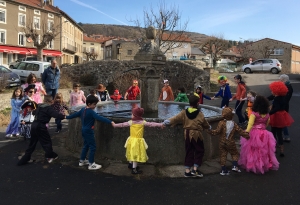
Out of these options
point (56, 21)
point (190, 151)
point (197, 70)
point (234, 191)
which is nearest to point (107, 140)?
point (190, 151)

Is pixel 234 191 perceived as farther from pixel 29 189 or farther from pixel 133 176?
pixel 29 189

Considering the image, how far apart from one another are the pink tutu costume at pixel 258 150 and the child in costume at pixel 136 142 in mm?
1894

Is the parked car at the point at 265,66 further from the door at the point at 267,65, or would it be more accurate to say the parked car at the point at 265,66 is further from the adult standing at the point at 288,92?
the adult standing at the point at 288,92

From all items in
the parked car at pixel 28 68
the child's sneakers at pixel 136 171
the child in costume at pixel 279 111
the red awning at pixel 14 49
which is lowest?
the child's sneakers at pixel 136 171

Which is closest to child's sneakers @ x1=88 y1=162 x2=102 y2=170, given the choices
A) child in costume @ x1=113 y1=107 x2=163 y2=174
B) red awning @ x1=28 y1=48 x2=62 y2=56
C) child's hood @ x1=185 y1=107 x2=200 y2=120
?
child in costume @ x1=113 y1=107 x2=163 y2=174

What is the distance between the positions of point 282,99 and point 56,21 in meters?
52.4

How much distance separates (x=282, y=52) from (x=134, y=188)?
55967 mm

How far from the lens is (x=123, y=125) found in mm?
4992

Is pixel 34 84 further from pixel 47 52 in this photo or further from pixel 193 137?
pixel 47 52

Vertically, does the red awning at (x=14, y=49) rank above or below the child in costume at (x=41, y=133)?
above

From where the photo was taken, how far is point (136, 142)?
4816mm

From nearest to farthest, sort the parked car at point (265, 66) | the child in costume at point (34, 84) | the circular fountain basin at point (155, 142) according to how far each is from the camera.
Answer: the circular fountain basin at point (155, 142) < the child in costume at point (34, 84) < the parked car at point (265, 66)

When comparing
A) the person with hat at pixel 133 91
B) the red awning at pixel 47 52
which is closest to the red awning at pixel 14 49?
the red awning at pixel 47 52

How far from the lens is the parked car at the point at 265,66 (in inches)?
1141
